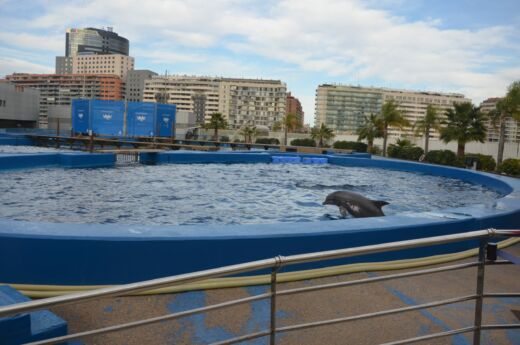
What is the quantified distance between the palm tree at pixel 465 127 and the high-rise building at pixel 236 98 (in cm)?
12268

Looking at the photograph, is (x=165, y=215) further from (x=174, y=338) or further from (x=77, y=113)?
(x=77, y=113)

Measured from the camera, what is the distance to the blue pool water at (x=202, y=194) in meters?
10.6

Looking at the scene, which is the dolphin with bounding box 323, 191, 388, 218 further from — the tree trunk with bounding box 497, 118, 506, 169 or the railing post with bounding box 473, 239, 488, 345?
the tree trunk with bounding box 497, 118, 506, 169

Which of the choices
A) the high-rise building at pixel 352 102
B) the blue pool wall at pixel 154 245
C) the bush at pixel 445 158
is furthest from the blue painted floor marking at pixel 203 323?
the high-rise building at pixel 352 102

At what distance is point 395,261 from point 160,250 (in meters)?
2.72

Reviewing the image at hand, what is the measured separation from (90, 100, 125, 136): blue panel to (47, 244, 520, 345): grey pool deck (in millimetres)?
33441

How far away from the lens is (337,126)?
180375 mm

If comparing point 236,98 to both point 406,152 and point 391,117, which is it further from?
point 406,152

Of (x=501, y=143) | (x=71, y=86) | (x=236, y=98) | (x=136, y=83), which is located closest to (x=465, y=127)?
(x=501, y=143)

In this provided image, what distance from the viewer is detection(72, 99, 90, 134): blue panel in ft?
119

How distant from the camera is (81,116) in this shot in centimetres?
3653

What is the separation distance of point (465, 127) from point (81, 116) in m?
27.6

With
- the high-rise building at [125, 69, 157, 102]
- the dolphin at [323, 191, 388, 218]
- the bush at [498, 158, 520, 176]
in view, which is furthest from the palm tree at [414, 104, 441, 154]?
the high-rise building at [125, 69, 157, 102]

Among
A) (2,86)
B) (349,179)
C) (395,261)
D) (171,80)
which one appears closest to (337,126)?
(171,80)
